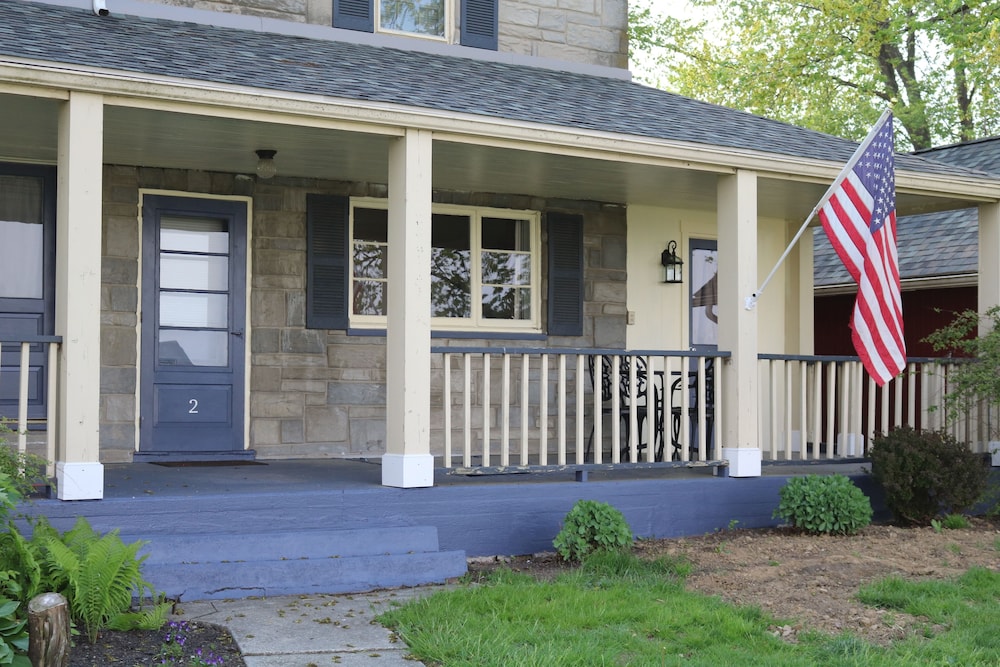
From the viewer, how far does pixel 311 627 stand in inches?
193

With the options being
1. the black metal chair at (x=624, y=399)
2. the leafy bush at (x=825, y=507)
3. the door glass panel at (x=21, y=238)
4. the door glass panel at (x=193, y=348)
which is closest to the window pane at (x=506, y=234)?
the black metal chair at (x=624, y=399)

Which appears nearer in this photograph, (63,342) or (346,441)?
(63,342)

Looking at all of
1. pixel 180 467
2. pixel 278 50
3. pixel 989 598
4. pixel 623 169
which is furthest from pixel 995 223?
pixel 180 467

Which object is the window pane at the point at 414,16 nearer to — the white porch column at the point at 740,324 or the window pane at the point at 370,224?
the window pane at the point at 370,224

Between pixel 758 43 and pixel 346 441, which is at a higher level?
pixel 758 43

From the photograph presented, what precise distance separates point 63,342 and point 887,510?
19.9ft

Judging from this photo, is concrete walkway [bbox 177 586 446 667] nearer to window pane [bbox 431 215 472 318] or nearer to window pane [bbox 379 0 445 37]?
window pane [bbox 431 215 472 318]

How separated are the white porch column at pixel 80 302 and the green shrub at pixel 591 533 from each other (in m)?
2.60

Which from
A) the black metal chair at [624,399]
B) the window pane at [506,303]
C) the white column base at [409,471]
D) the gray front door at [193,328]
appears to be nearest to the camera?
the white column base at [409,471]

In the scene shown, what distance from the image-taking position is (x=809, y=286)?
34.2 feet

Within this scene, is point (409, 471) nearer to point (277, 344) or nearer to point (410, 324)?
point (410, 324)

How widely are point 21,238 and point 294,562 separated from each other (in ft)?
11.3

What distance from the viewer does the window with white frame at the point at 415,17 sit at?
884 cm

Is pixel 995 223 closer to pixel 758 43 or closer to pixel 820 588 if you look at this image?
pixel 820 588
